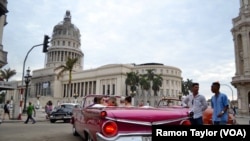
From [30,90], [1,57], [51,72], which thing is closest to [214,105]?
[1,57]

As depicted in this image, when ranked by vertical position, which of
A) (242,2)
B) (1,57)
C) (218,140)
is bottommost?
(218,140)

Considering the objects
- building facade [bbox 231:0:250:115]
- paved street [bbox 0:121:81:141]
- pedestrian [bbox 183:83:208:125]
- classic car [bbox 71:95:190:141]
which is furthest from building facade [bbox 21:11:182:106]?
classic car [bbox 71:95:190:141]

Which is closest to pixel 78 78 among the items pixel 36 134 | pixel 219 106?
pixel 36 134

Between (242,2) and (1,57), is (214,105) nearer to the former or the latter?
(1,57)

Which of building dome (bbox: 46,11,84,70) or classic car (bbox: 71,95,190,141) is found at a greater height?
building dome (bbox: 46,11,84,70)

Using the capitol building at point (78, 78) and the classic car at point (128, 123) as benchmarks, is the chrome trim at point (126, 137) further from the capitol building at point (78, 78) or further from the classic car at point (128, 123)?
the capitol building at point (78, 78)

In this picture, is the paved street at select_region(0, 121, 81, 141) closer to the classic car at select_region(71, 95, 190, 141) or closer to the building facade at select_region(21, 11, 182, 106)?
the classic car at select_region(71, 95, 190, 141)

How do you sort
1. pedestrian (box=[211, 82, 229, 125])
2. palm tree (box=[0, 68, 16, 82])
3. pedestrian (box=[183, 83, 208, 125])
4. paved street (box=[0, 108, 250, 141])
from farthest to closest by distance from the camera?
palm tree (box=[0, 68, 16, 82]) → paved street (box=[0, 108, 250, 141]) → pedestrian (box=[183, 83, 208, 125]) → pedestrian (box=[211, 82, 229, 125])

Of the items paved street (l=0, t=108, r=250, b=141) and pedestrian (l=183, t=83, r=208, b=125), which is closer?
pedestrian (l=183, t=83, r=208, b=125)

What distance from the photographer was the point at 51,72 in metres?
102

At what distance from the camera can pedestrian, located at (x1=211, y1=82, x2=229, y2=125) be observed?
6.23 meters

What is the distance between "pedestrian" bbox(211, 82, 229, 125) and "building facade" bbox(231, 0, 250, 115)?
39144 mm

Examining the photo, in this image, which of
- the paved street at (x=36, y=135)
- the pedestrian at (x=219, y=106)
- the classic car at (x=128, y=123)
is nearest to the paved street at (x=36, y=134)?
the paved street at (x=36, y=135)

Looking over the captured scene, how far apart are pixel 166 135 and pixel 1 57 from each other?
899 inches
